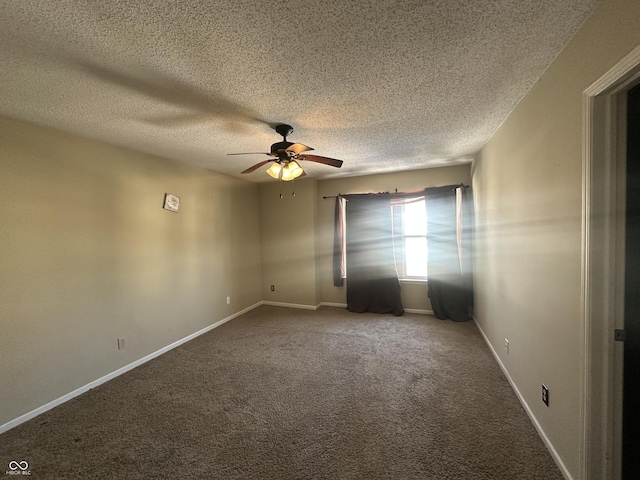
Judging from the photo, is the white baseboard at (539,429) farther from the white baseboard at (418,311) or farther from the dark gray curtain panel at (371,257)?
the dark gray curtain panel at (371,257)

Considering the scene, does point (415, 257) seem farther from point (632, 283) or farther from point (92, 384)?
point (92, 384)

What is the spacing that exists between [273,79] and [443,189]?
3.18 metres

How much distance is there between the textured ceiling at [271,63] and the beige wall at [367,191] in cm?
162

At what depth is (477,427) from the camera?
5.75ft

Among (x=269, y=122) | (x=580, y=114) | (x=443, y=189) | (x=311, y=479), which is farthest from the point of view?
(x=443, y=189)

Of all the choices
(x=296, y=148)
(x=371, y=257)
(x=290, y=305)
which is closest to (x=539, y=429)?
(x=296, y=148)

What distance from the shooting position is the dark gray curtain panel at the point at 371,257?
419 centimetres

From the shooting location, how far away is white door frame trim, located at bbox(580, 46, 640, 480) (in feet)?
3.67

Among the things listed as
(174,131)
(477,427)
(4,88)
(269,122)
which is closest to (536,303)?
(477,427)

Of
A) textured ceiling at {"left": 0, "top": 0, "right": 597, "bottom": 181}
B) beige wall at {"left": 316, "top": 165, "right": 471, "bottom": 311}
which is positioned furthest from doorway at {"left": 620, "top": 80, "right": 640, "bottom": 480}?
beige wall at {"left": 316, "top": 165, "right": 471, "bottom": 311}

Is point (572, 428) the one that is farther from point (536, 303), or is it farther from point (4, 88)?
point (4, 88)

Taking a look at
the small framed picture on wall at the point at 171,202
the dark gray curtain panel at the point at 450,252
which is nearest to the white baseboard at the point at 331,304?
the dark gray curtain panel at the point at 450,252

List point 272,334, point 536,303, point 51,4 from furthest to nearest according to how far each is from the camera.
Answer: point 272,334, point 536,303, point 51,4

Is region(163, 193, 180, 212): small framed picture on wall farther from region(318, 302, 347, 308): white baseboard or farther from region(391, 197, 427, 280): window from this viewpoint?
region(391, 197, 427, 280): window
